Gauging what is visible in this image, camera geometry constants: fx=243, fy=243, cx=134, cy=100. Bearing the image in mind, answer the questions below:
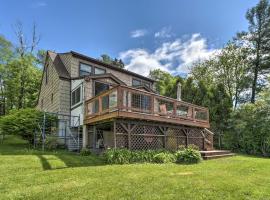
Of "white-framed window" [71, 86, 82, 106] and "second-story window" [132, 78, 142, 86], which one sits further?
"second-story window" [132, 78, 142, 86]

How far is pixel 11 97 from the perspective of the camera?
2805 centimetres

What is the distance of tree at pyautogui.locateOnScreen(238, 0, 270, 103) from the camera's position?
83.7 feet

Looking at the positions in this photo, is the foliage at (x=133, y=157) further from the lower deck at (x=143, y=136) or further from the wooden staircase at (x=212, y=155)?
the wooden staircase at (x=212, y=155)

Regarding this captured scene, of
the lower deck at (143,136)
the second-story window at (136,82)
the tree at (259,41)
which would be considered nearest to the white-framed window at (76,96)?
the lower deck at (143,136)

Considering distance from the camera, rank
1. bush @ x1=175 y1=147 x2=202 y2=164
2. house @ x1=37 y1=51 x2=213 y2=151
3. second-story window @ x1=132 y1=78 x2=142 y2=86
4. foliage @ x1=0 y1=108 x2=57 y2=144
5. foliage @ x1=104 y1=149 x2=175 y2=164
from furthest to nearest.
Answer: second-story window @ x1=132 y1=78 x2=142 y2=86
foliage @ x1=0 y1=108 x2=57 y2=144
house @ x1=37 y1=51 x2=213 y2=151
bush @ x1=175 y1=147 x2=202 y2=164
foliage @ x1=104 y1=149 x2=175 y2=164

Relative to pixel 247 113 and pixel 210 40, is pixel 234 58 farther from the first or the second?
pixel 247 113

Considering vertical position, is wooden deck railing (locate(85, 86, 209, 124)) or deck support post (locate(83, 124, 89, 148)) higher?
wooden deck railing (locate(85, 86, 209, 124))

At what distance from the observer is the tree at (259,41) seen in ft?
83.7

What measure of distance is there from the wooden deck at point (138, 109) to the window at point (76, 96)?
1.53m

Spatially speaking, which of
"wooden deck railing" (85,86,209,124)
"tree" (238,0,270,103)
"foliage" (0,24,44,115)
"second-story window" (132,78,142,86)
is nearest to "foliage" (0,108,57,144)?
"wooden deck railing" (85,86,209,124)

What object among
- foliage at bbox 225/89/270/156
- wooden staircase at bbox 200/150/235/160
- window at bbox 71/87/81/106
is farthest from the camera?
foliage at bbox 225/89/270/156

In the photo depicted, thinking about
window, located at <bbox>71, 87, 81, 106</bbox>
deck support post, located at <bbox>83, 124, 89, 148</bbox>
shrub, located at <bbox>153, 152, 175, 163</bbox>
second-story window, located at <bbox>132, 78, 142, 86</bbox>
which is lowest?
shrub, located at <bbox>153, 152, 175, 163</bbox>

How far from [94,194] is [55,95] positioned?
12426mm

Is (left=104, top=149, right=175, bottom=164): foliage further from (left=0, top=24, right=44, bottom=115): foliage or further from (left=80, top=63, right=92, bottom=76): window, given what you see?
(left=0, top=24, right=44, bottom=115): foliage
